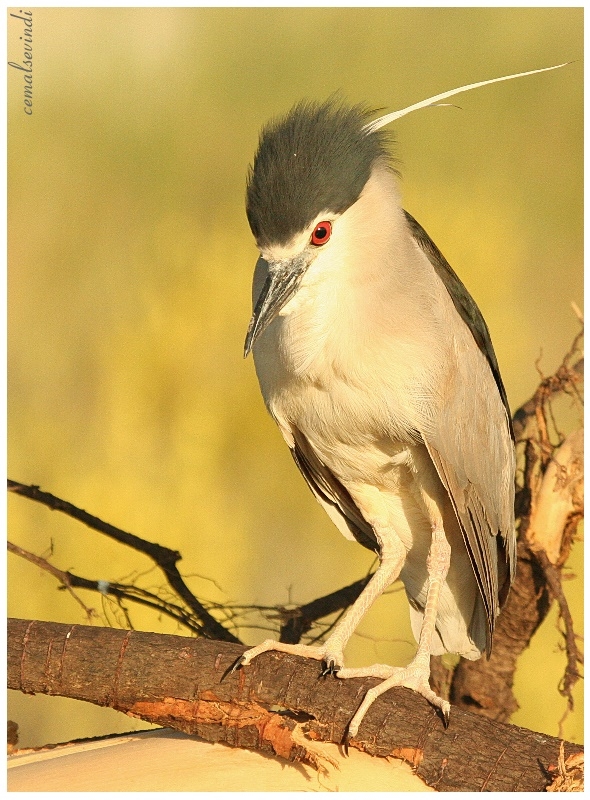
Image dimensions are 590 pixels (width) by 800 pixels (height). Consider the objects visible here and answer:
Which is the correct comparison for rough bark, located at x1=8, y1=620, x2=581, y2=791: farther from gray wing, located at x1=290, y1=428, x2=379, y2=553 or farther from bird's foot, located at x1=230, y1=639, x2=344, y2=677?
gray wing, located at x1=290, y1=428, x2=379, y2=553

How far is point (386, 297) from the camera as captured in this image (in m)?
1.98

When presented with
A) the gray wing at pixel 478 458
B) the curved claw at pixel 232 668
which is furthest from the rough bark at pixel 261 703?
the gray wing at pixel 478 458

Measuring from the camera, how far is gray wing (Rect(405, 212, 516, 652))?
2.11m

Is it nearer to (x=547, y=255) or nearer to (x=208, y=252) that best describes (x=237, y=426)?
(x=208, y=252)

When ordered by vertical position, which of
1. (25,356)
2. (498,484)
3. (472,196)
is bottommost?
(498,484)

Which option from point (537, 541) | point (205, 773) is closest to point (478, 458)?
point (537, 541)

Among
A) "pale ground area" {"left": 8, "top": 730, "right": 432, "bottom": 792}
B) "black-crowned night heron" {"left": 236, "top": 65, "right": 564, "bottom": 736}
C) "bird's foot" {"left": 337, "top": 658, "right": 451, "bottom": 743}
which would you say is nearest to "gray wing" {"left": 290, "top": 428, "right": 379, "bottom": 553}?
"black-crowned night heron" {"left": 236, "top": 65, "right": 564, "bottom": 736}

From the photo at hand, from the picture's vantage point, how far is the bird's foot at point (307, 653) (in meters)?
1.97

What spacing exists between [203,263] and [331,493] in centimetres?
115

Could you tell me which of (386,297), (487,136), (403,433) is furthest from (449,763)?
(487,136)

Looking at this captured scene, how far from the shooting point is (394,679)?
77.9 inches

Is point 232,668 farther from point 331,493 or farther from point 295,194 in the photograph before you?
point 295,194

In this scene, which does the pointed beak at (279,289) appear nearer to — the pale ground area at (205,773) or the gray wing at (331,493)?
the gray wing at (331,493)

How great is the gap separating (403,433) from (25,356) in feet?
5.13
